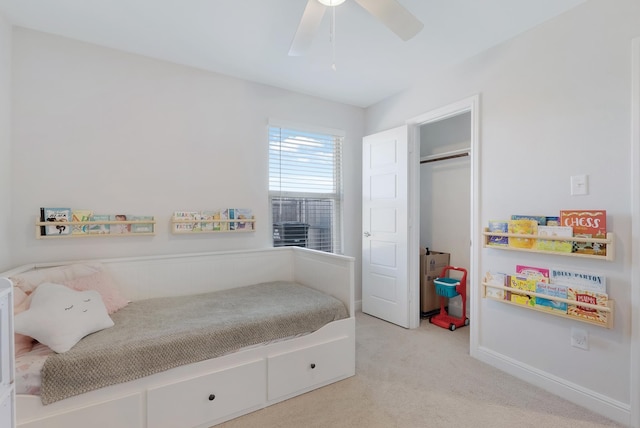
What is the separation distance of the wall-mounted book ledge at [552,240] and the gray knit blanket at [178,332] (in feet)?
4.13

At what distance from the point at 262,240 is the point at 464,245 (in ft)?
7.44

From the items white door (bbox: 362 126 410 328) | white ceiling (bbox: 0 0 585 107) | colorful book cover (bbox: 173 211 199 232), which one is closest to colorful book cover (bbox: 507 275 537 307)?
white door (bbox: 362 126 410 328)

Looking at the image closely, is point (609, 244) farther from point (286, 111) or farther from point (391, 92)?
point (286, 111)

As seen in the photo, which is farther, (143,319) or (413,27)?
(143,319)

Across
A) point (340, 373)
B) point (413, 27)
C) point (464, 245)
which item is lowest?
point (340, 373)

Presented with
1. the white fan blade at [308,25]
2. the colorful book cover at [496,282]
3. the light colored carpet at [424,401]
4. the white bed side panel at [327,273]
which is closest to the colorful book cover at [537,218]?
the colorful book cover at [496,282]

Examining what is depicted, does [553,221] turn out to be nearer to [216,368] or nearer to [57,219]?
[216,368]

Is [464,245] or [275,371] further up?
[464,245]

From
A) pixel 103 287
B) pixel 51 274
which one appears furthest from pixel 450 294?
pixel 51 274

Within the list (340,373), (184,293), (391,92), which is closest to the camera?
(340,373)

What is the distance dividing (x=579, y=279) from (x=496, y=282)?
51 centimetres

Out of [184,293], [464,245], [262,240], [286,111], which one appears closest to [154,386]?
[184,293]

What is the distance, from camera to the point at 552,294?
197 cm

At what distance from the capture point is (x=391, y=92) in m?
3.30
